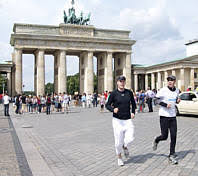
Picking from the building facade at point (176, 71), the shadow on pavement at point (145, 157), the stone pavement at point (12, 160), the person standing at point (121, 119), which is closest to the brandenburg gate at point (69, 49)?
the building facade at point (176, 71)

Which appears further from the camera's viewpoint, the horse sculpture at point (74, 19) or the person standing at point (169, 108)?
the horse sculpture at point (74, 19)

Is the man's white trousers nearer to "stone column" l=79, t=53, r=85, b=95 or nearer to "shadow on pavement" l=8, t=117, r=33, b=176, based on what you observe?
"shadow on pavement" l=8, t=117, r=33, b=176

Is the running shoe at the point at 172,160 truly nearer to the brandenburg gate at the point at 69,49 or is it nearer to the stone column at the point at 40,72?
the brandenburg gate at the point at 69,49

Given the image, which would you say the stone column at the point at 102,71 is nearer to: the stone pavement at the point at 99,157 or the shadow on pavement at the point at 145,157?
the stone pavement at the point at 99,157

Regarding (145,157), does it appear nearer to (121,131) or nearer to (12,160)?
(121,131)

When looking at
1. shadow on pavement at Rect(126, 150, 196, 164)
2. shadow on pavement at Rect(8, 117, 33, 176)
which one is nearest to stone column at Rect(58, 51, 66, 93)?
shadow on pavement at Rect(8, 117, 33, 176)

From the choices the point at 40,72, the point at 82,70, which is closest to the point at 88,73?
the point at 82,70

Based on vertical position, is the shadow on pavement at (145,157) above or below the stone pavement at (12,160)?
above

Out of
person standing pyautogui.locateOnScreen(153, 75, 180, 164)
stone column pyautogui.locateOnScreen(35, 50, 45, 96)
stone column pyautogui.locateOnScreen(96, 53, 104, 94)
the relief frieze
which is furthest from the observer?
stone column pyautogui.locateOnScreen(96, 53, 104, 94)

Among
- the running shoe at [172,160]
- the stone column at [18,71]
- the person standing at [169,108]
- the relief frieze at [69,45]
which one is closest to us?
the running shoe at [172,160]

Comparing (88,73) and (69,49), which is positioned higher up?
(69,49)

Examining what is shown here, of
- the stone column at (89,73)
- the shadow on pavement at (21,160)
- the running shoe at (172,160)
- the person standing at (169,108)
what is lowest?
the shadow on pavement at (21,160)

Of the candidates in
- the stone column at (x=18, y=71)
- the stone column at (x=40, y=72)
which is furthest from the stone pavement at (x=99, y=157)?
the stone column at (x=40, y=72)

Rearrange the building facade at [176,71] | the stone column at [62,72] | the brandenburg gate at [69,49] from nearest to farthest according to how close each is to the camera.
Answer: the brandenburg gate at [69,49] < the stone column at [62,72] < the building facade at [176,71]
